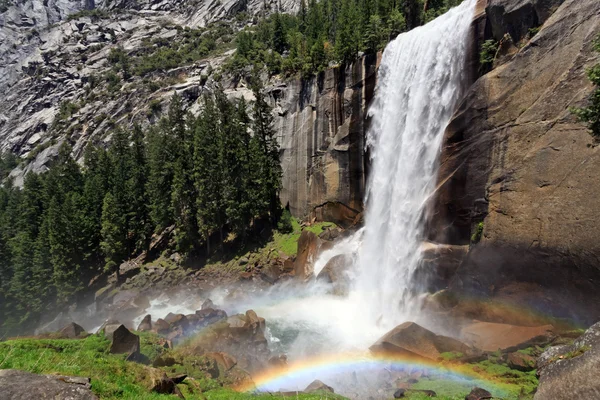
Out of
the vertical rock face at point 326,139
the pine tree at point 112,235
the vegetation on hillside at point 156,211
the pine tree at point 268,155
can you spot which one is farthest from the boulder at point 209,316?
the pine tree at point 112,235

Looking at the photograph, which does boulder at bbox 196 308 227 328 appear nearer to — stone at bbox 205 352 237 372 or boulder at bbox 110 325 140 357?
stone at bbox 205 352 237 372

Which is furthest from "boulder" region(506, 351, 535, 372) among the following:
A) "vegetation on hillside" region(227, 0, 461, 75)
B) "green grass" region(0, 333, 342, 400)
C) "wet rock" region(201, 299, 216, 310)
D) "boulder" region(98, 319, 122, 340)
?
"vegetation on hillside" region(227, 0, 461, 75)

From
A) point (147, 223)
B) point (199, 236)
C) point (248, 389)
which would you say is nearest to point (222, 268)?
point (199, 236)

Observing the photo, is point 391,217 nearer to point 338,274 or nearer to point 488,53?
point 338,274

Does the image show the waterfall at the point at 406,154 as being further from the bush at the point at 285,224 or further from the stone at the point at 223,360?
the bush at the point at 285,224

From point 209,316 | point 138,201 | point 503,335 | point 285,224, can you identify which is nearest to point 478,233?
point 503,335

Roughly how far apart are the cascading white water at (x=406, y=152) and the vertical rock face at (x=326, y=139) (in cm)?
388

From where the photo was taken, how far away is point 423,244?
880 inches

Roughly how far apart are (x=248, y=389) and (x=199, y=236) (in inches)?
1158

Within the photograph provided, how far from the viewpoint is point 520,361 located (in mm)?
13805

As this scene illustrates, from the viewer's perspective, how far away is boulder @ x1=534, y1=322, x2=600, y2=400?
24.3 feet

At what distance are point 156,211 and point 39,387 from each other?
3942 cm

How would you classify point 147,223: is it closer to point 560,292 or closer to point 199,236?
point 199,236

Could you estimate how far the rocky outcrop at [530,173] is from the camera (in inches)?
571
